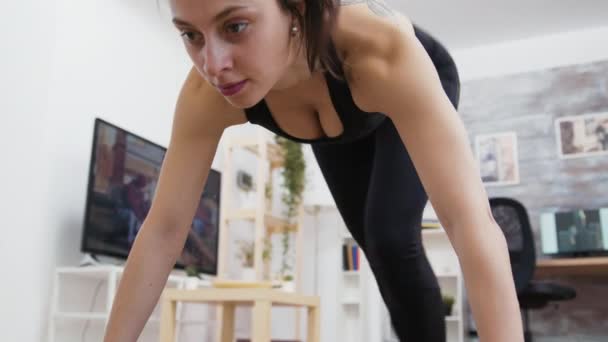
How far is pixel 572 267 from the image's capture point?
127 inches

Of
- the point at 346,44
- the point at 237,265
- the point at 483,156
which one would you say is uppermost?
the point at 483,156

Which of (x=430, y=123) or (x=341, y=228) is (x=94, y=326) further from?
(x=430, y=123)

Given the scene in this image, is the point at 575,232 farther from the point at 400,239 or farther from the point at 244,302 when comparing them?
the point at 400,239

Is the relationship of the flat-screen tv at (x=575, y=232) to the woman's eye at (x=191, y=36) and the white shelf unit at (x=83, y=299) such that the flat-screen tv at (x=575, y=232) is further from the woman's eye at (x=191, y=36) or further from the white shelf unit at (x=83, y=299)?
the woman's eye at (x=191, y=36)

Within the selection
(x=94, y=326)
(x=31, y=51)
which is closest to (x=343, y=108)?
(x=31, y=51)

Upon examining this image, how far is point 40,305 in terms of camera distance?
8.80ft

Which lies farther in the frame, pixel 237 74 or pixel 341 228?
pixel 341 228

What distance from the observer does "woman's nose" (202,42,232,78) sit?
24.9 inches

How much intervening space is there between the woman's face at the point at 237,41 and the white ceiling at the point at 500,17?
3.20 metres

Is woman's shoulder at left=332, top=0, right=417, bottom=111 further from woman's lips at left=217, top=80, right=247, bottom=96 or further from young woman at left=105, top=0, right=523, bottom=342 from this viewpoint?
woman's lips at left=217, top=80, right=247, bottom=96

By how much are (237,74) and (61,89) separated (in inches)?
100

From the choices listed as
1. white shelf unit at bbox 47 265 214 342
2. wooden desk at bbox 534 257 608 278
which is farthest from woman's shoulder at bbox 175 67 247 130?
wooden desk at bbox 534 257 608 278

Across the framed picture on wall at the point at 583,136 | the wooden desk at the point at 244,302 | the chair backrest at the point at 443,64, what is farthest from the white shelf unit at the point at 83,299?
the framed picture on wall at the point at 583,136

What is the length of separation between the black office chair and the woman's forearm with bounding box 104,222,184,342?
7.63 ft
